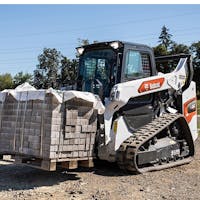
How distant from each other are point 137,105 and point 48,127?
2343mm

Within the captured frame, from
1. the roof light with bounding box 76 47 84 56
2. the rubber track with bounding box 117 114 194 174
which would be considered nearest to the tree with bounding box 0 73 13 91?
the roof light with bounding box 76 47 84 56

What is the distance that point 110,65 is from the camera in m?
7.80

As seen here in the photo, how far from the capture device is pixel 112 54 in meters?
7.81

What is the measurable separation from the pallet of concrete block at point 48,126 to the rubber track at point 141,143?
0.65 metres

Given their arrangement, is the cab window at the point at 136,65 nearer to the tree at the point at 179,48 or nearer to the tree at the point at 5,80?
the tree at the point at 179,48

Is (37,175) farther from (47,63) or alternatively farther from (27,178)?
(47,63)

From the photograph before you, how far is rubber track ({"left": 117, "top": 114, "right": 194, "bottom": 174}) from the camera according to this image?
7273 millimetres

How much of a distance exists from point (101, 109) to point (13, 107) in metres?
1.64

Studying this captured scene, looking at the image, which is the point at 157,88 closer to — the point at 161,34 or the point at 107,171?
the point at 107,171

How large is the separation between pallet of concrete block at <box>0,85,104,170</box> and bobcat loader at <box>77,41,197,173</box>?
40cm

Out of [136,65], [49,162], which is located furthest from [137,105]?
[49,162]

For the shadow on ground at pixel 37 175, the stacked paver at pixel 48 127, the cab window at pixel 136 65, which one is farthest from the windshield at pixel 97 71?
the shadow on ground at pixel 37 175

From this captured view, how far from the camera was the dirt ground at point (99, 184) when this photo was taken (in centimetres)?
617

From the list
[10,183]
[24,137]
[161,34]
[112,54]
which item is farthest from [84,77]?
[161,34]
